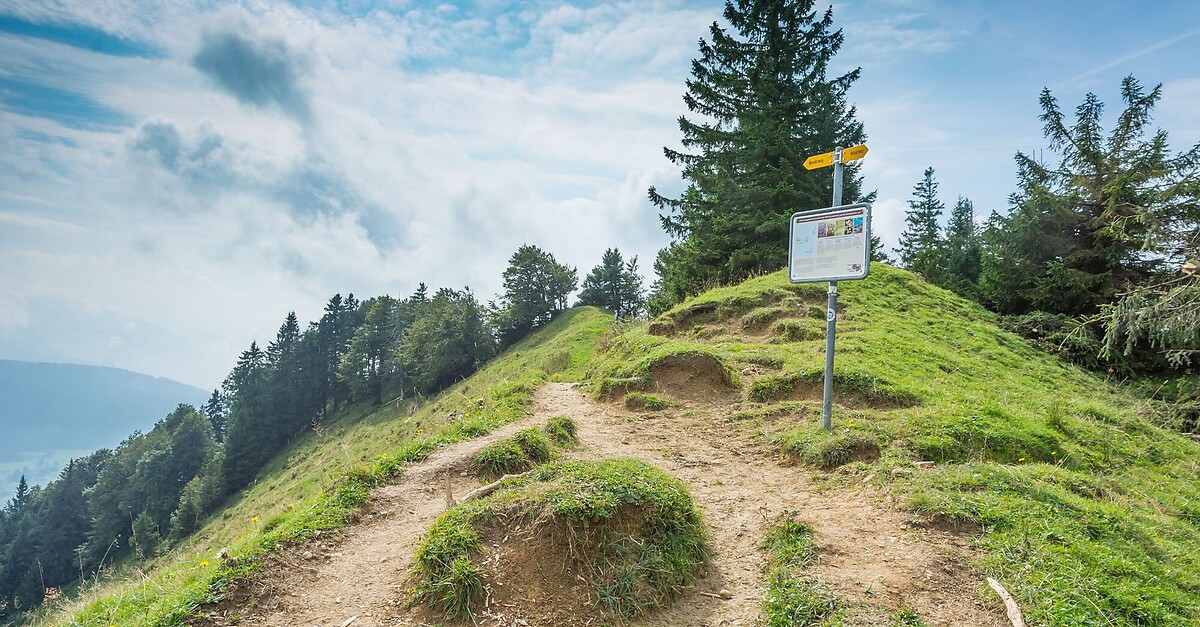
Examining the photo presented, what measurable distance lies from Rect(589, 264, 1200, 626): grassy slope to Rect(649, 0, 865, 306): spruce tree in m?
4.13

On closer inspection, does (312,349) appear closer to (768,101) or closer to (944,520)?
(768,101)

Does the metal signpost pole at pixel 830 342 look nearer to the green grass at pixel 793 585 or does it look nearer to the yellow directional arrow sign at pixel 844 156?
the yellow directional arrow sign at pixel 844 156

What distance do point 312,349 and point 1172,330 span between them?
258 feet

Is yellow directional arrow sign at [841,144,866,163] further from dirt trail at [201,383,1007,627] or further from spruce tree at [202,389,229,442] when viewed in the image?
spruce tree at [202,389,229,442]

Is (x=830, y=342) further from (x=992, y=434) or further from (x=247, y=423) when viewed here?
(x=247, y=423)

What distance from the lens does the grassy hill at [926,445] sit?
3.95 m

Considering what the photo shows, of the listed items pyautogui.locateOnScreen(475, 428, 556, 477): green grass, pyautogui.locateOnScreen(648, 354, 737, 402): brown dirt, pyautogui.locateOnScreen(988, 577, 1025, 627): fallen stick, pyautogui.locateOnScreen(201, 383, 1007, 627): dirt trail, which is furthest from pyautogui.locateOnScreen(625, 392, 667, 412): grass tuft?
pyautogui.locateOnScreen(988, 577, 1025, 627): fallen stick

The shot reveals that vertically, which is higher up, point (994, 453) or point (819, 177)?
point (819, 177)

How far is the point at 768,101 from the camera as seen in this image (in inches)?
744

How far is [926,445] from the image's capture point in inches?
244

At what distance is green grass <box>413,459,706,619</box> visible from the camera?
382 centimetres

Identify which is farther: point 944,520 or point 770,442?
point 770,442

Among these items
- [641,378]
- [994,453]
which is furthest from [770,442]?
[641,378]

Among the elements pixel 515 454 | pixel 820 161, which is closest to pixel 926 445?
pixel 820 161
